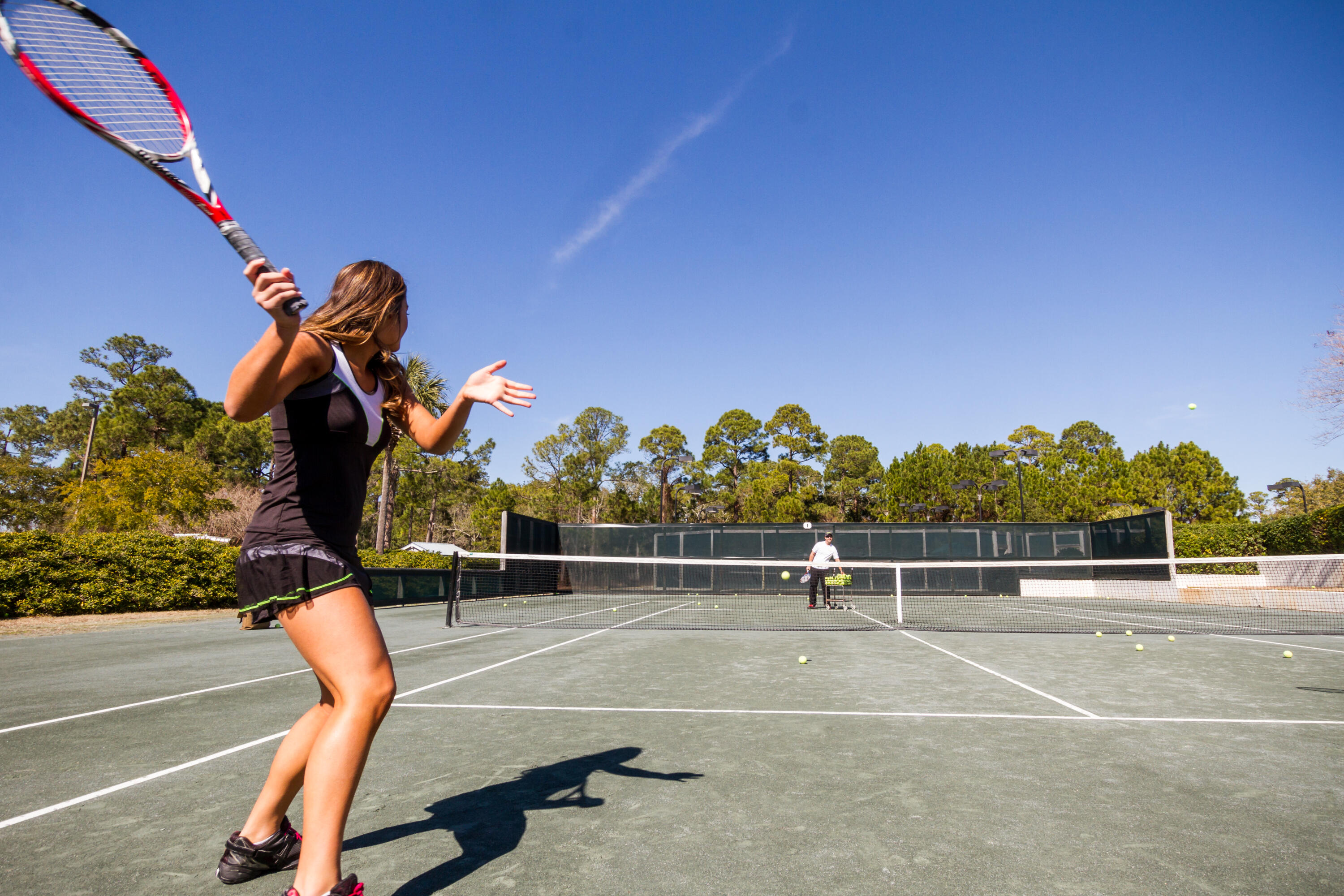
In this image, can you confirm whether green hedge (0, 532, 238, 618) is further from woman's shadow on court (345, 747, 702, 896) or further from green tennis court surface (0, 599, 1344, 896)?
woman's shadow on court (345, 747, 702, 896)

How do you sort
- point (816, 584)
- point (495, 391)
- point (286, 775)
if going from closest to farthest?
1. point (286, 775)
2. point (495, 391)
3. point (816, 584)

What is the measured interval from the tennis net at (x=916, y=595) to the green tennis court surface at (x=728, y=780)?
545 centimetres

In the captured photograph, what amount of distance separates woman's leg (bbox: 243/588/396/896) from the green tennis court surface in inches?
20.3

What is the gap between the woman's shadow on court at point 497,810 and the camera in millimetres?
2355

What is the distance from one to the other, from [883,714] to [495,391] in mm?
3670

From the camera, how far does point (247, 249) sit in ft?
5.78

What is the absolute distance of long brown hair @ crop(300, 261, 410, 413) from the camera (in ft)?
6.77

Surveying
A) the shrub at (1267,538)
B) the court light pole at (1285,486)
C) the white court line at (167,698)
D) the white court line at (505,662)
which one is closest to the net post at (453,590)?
the white court line at (505,662)

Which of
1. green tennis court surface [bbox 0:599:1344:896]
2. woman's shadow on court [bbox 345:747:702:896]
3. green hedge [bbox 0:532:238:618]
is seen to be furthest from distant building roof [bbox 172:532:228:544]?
woman's shadow on court [bbox 345:747:702:896]

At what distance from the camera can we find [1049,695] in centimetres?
550

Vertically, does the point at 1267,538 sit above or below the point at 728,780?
above

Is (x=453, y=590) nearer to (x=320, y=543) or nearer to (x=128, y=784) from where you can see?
(x=128, y=784)

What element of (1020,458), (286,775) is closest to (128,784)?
(286,775)

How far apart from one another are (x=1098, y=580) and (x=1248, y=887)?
2720 cm
